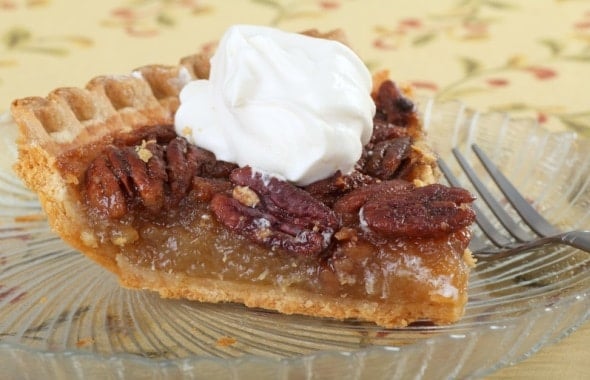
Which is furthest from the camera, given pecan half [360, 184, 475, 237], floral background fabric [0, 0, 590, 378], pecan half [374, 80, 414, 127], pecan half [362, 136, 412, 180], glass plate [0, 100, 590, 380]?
floral background fabric [0, 0, 590, 378]

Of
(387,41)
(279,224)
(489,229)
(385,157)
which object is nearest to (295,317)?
(279,224)

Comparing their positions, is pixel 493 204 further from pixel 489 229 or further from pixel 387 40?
pixel 387 40

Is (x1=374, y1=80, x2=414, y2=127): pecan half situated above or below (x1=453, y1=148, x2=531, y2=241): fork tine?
above

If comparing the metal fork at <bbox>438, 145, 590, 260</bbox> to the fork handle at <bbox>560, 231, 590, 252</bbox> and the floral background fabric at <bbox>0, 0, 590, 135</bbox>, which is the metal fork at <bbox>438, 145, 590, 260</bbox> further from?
the floral background fabric at <bbox>0, 0, 590, 135</bbox>

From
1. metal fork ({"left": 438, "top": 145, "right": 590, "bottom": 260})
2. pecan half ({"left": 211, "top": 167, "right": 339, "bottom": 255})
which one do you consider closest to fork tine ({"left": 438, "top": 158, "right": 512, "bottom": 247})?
metal fork ({"left": 438, "top": 145, "right": 590, "bottom": 260})

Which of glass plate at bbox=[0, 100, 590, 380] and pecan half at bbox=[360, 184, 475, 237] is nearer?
glass plate at bbox=[0, 100, 590, 380]

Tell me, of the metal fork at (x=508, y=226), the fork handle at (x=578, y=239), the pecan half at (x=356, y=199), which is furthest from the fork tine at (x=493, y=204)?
the pecan half at (x=356, y=199)

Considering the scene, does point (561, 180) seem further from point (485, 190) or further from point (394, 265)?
point (394, 265)

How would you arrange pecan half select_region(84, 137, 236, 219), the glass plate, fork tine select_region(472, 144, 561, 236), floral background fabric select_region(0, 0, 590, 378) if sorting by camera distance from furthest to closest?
floral background fabric select_region(0, 0, 590, 378) < fork tine select_region(472, 144, 561, 236) < pecan half select_region(84, 137, 236, 219) < the glass plate
